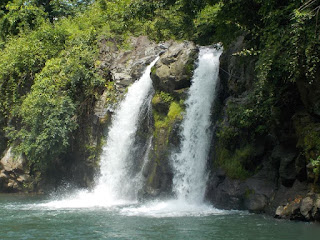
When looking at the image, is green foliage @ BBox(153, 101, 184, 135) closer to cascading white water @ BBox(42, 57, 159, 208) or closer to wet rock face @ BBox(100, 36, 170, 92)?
cascading white water @ BBox(42, 57, 159, 208)

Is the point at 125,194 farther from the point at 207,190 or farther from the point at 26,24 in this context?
the point at 26,24

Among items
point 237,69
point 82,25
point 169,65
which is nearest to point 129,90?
point 169,65

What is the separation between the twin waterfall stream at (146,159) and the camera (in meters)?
17.0

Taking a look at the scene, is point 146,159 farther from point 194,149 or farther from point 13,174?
point 13,174

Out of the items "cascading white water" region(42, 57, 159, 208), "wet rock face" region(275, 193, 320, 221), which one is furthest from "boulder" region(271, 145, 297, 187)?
"cascading white water" region(42, 57, 159, 208)

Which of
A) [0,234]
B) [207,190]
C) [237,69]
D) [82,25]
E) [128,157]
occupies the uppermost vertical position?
[82,25]

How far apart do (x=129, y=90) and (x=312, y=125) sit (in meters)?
10.1

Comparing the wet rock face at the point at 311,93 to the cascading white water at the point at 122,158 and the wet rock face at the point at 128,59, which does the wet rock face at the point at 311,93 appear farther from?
the wet rock face at the point at 128,59

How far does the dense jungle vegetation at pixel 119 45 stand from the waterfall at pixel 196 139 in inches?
54.8

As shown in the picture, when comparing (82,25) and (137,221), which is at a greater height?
(82,25)

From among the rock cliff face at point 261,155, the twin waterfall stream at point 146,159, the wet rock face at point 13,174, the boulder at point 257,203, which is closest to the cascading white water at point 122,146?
the twin waterfall stream at point 146,159

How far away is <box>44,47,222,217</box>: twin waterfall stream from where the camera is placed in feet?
55.6

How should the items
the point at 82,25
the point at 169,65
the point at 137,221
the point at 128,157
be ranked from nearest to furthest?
1. the point at 137,221
2. the point at 169,65
3. the point at 128,157
4. the point at 82,25

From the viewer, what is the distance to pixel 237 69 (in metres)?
17.2
